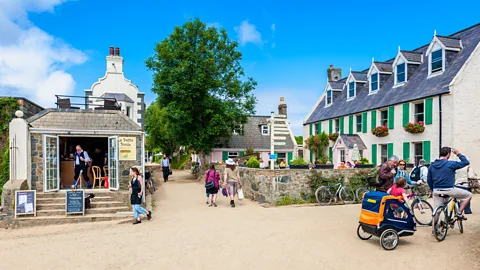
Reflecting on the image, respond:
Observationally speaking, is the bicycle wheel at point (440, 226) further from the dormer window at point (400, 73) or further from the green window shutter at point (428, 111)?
the dormer window at point (400, 73)

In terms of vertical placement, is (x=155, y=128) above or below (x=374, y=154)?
above

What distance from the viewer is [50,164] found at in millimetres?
11859

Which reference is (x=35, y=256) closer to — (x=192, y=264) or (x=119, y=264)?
(x=119, y=264)

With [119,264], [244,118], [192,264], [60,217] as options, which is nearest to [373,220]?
[192,264]

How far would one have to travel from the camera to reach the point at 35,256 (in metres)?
6.88

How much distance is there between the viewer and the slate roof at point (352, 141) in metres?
20.9

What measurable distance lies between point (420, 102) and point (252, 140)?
14.6 m

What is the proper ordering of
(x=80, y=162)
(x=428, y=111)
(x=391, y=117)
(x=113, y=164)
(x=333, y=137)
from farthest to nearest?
(x=333, y=137)
(x=391, y=117)
(x=428, y=111)
(x=80, y=162)
(x=113, y=164)

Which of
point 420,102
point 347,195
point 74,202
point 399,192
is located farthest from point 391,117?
point 74,202

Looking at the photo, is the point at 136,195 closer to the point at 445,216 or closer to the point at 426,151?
the point at 445,216

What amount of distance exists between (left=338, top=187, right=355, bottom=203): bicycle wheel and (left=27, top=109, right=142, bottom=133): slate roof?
→ 8.18 metres

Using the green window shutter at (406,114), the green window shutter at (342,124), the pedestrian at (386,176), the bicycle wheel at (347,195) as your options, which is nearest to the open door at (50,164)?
the bicycle wheel at (347,195)

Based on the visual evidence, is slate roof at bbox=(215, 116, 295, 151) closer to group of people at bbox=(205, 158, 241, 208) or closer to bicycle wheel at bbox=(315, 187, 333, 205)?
Result: group of people at bbox=(205, 158, 241, 208)

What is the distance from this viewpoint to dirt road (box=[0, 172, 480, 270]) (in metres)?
6.01
